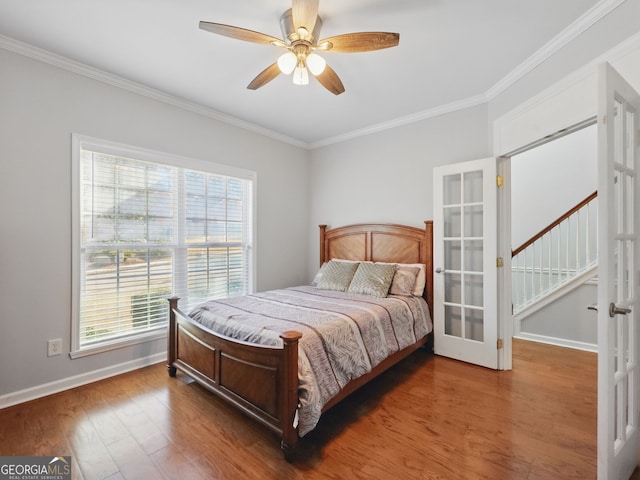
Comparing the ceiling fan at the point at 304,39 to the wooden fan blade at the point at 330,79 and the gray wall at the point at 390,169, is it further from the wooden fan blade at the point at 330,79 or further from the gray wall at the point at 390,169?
the gray wall at the point at 390,169

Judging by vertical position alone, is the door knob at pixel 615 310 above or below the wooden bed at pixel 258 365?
above

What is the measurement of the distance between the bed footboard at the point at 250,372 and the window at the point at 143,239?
2.27 feet

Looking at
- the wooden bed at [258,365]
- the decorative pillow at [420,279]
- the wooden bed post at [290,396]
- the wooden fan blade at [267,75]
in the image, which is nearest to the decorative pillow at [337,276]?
the decorative pillow at [420,279]

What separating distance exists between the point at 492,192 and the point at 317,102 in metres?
1.97

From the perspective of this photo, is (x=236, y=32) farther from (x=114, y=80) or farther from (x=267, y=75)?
(x=114, y=80)

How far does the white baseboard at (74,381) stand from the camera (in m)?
2.19

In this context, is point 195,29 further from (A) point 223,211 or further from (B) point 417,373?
(B) point 417,373

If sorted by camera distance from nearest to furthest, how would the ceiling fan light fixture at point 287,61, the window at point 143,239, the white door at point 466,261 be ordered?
the ceiling fan light fixture at point 287,61 → the window at point 143,239 → the white door at point 466,261

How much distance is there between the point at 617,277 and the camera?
1.43m

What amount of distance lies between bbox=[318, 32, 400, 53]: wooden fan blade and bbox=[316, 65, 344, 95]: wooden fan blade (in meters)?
0.21

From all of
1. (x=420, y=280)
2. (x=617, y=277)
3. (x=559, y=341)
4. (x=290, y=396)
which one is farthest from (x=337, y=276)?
(x=559, y=341)

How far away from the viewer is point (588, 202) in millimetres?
3598

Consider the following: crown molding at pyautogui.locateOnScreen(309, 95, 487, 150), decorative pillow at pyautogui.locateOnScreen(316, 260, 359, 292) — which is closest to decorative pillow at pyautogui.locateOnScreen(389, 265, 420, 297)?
decorative pillow at pyautogui.locateOnScreen(316, 260, 359, 292)

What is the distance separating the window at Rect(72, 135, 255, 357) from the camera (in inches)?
101
